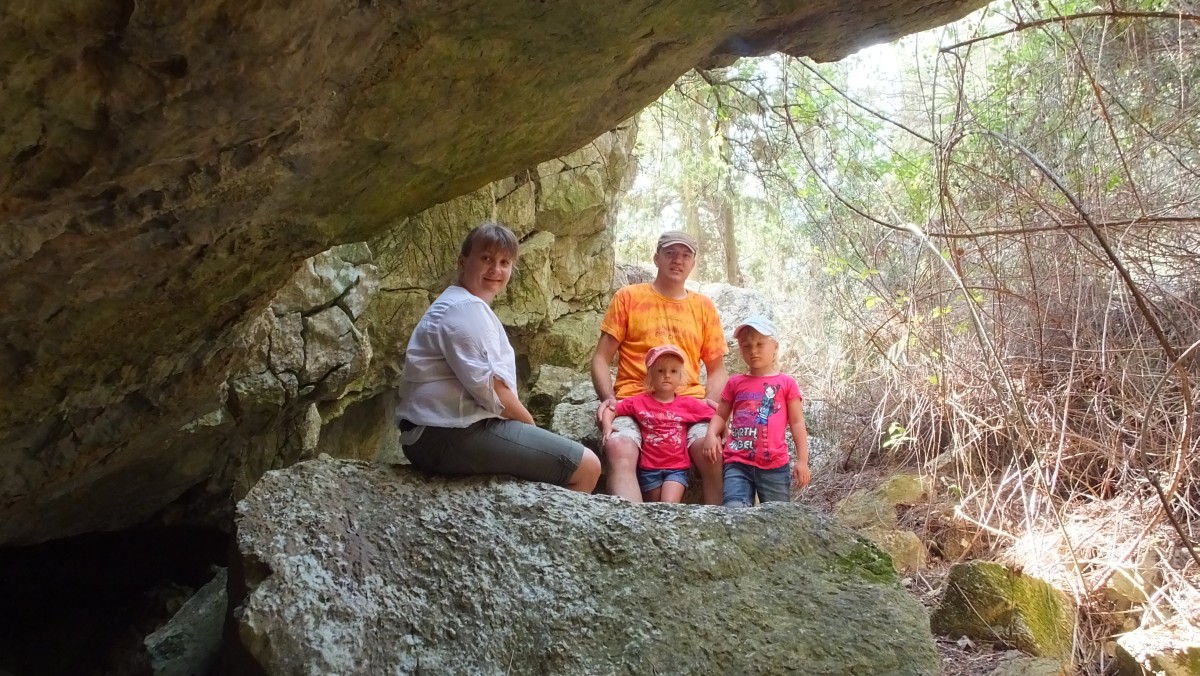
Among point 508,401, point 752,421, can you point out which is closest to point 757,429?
point 752,421

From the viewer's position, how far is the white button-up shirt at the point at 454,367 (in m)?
2.97

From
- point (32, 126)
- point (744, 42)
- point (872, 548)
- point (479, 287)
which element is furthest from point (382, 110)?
point (872, 548)

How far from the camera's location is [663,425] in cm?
388

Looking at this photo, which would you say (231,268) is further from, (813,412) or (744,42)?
(813,412)

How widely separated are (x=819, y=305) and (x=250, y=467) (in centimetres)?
603

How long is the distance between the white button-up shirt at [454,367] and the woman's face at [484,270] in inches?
4.7

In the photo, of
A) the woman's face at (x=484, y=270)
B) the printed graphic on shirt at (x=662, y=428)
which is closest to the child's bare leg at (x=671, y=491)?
the printed graphic on shirt at (x=662, y=428)

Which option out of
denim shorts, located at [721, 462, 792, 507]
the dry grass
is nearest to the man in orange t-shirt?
denim shorts, located at [721, 462, 792, 507]

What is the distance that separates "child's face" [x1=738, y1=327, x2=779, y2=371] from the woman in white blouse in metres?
1.25

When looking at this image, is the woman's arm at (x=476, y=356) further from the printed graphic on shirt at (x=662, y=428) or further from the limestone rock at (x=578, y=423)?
the limestone rock at (x=578, y=423)

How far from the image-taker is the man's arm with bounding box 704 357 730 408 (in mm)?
4216

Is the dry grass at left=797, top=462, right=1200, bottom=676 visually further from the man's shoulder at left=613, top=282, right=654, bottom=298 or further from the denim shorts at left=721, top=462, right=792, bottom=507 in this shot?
the man's shoulder at left=613, top=282, right=654, bottom=298

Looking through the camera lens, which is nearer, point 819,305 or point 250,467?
point 250,467

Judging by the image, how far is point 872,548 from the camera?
2.82 metres
